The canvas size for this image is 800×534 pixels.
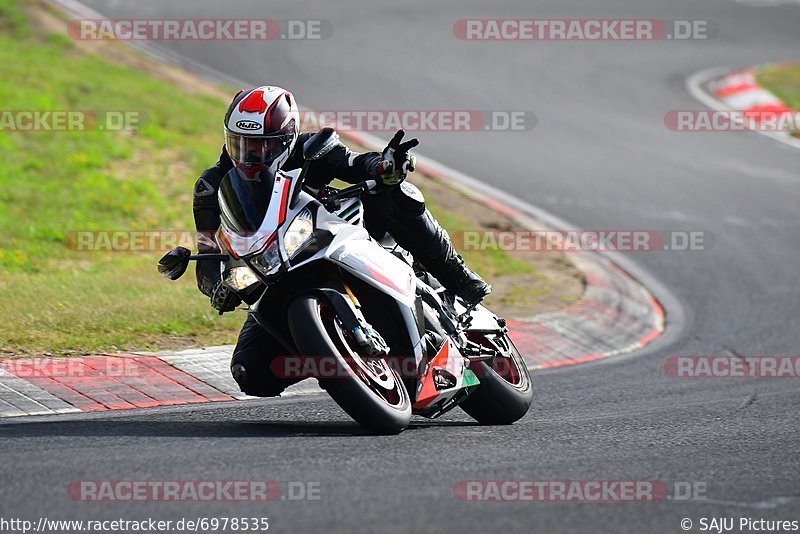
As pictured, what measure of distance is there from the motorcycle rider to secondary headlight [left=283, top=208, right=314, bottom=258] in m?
0.29

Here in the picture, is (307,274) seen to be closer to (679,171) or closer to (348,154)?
(348,154)

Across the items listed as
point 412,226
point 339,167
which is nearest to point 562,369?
point 412,226

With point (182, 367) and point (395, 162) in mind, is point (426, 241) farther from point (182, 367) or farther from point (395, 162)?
point (182, 367)

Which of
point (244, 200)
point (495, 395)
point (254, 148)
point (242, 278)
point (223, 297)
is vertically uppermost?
point (254, 148)

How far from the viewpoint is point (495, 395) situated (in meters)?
6.96

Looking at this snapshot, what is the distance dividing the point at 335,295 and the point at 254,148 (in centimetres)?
86

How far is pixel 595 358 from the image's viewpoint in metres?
10.1

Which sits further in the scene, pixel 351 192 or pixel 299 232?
pixel 351 192

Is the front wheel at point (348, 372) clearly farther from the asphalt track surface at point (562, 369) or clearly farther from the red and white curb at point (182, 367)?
the red and white curb at point (182, 367)

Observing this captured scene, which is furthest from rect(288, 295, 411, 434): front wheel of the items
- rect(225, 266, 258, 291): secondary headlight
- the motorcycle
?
rect(225, 266, 258, 291): secondary headlight

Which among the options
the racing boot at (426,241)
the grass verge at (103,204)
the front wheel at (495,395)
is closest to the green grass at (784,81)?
the grass verge at (103,204)

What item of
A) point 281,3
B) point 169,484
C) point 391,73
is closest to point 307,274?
point 169,484

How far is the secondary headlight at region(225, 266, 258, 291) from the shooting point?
575cm

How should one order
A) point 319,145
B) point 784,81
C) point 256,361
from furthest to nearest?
point 784,81, point 256,361, point 319,145
